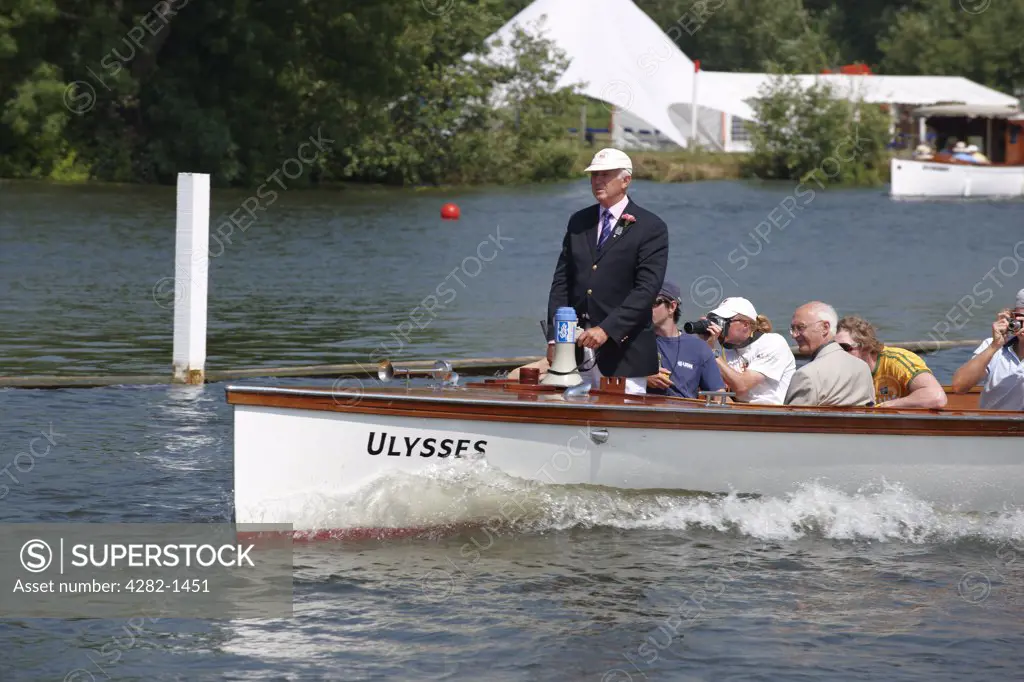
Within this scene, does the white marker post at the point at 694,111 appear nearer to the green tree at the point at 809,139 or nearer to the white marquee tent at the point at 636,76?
the white marquee tent at the point at 636,76

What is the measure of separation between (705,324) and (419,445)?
2045 millimetres

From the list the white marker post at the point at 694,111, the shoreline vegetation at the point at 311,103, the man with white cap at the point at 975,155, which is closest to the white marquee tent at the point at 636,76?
the white marker post at the point at 694,111

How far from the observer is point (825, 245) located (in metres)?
33.9

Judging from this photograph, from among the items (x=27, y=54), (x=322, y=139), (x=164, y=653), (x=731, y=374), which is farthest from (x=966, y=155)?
(x=164, y=653)

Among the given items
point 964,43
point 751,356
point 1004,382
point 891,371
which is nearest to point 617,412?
point 751,356

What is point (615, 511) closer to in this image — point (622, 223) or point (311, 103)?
point (622, 223)

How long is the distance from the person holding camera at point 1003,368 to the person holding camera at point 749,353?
1.08 metres

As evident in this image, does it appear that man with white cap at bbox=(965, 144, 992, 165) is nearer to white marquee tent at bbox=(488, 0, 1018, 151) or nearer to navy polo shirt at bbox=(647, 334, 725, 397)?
white marquee tent at bbox=(488, 0, 1018, 151)

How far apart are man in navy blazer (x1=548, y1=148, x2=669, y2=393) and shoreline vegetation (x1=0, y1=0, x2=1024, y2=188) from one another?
35.3 m

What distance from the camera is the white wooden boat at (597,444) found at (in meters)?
9.25

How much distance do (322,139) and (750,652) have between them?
41.4 metres

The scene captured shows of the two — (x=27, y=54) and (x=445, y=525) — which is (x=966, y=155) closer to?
(x=27, y=54)

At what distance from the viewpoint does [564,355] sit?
9.65 metres

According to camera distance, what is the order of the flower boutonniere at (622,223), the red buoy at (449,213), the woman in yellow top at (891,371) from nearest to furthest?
the flower boutonniere at (622,223) → the woman in yellow top at (891,371) → the red buoy at (449,213)
